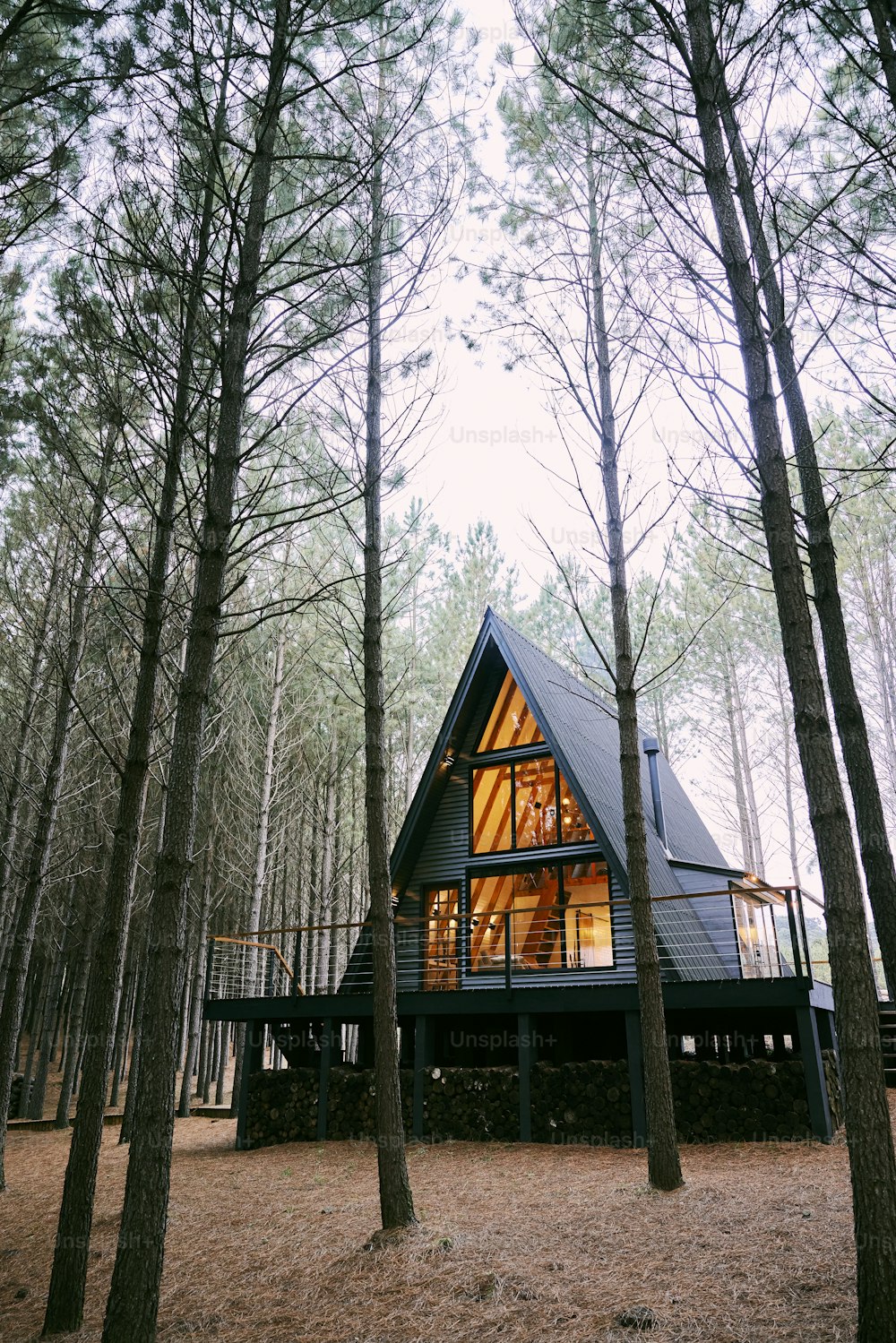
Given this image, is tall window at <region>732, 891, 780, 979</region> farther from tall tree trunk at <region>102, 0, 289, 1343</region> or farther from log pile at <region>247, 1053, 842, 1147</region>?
tall tree trunk at <region>102, 0, 289, 1343</region>

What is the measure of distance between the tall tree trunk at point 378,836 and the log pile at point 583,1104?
Answer: 4.00 metres

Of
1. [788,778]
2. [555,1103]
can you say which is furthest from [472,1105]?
[788,778]

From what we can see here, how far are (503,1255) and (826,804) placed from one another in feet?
11.2

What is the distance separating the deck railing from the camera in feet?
34.0

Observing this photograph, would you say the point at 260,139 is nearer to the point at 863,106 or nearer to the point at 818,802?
the point at 863,106

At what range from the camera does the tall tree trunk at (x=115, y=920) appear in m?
4.47

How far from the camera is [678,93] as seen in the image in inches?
215

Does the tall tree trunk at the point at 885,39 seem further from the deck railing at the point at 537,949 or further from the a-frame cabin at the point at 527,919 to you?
the deck railing at the point at 537,949

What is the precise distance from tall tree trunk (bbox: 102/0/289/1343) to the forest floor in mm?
1202

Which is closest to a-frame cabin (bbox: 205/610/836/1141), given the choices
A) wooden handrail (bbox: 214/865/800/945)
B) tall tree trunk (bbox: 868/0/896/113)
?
wooden handrail (bbox: 214/865/800/945)

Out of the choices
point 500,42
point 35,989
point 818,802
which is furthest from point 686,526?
point 35,989

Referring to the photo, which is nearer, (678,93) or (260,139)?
(260,139)

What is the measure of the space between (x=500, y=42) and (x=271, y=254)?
377 cm

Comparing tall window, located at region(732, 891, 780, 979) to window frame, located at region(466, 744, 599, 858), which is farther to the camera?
tall window, located at region(732, 891, 780, 979)
